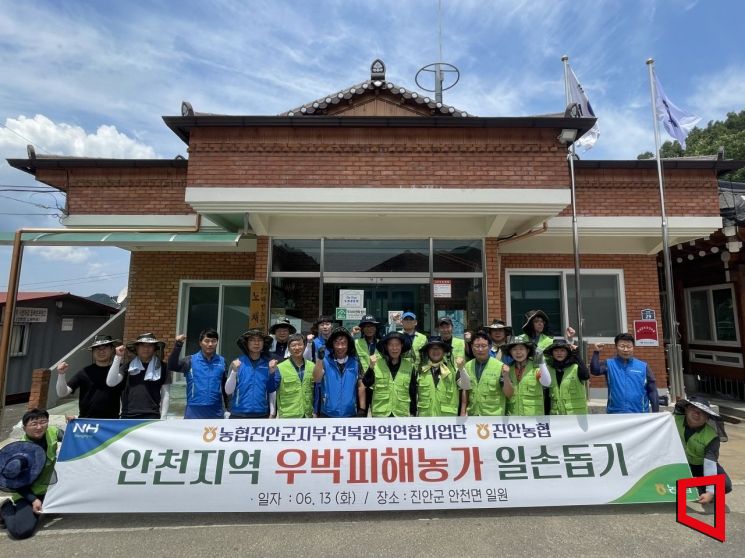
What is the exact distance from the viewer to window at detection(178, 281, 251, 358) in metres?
8.76

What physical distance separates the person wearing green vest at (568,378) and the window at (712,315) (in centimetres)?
767

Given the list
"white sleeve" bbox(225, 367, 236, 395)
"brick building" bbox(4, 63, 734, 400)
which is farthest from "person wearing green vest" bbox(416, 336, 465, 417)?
"brick building" bbox(4, 63, 734, 400)

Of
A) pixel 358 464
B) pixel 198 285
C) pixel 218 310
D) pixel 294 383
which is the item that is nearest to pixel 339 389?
pixel 294 383

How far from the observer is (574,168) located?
788 cm

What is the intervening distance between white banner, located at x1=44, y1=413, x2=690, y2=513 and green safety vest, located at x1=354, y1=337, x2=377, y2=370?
688 millimetres

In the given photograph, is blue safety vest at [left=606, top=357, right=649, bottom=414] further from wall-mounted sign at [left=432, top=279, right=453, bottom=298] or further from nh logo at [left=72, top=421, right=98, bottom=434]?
nh logo at [left=72, top=421, right=98, bottom=434]

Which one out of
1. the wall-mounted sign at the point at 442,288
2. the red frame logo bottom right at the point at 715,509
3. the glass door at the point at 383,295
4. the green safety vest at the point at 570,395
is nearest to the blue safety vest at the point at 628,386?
the green safety vest at the point at 570,395

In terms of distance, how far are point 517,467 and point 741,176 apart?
3421 centimetres

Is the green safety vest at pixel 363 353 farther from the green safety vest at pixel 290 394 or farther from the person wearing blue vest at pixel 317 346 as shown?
the green safety vest at pixel 290 394

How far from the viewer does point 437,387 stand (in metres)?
4.21

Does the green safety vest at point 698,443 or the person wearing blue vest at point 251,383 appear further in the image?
the person wearing blue vest at point 251,383

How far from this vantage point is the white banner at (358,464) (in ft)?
12.4

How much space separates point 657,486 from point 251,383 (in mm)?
3952

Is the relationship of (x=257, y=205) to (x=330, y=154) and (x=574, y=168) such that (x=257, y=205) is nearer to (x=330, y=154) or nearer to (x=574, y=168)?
(x=330, y=154)
